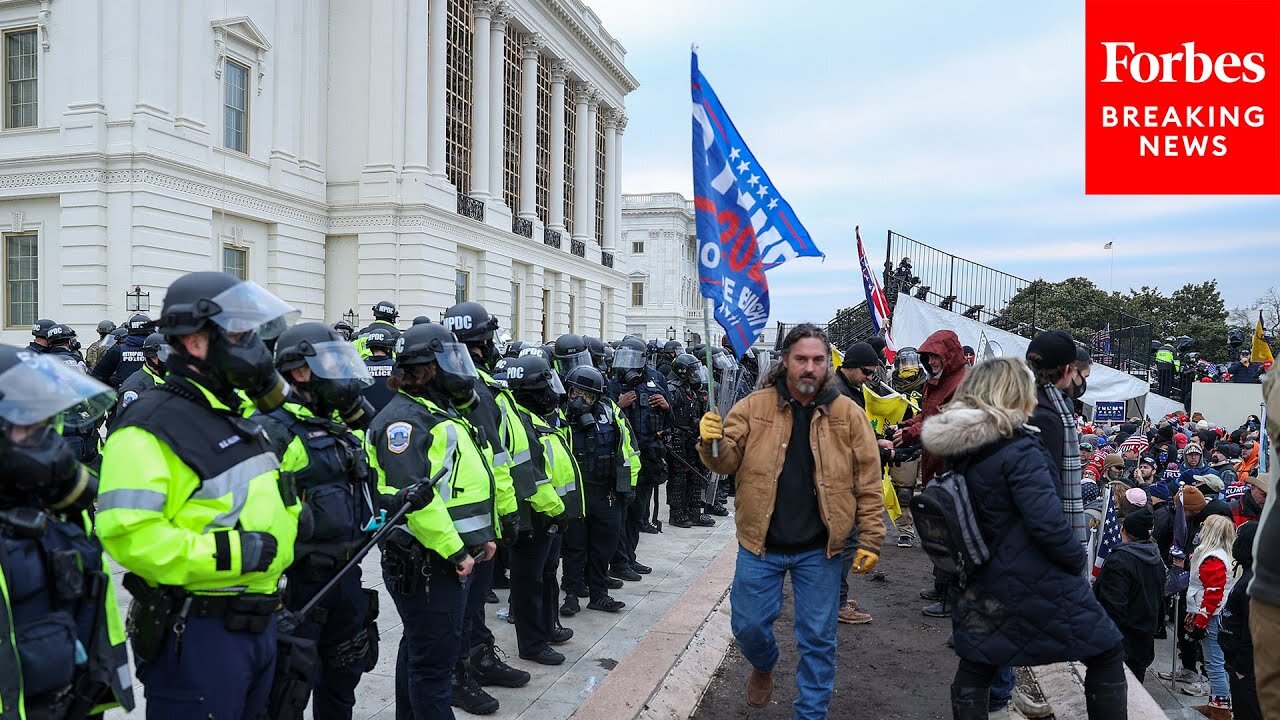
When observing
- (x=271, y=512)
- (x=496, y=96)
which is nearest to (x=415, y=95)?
(x=496, y=96)

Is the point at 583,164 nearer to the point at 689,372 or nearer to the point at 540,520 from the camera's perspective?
the point at 689,372

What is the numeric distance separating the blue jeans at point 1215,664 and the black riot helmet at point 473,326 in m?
5.42

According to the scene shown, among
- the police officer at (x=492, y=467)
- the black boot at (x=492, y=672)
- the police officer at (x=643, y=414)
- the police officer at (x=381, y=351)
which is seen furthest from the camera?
the police officer at (x=381, y=351)

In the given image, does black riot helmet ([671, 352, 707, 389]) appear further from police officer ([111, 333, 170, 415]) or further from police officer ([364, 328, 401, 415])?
police officer ([111, 333, 170, 415])

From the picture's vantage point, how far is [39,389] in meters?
2.41

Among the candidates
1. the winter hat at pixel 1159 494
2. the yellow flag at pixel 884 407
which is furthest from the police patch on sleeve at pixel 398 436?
the winter hat at pixel 1159 494

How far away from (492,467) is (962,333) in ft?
39.8

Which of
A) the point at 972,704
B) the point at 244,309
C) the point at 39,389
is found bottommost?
the point at 972,704

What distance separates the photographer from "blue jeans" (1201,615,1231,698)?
20.2ft

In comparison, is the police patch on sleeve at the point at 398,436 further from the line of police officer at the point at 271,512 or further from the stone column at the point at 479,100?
the stone column at the point at 479,100

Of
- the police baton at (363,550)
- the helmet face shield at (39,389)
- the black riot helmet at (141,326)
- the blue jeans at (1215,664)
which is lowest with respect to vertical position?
the blue jeans at (1215,664)

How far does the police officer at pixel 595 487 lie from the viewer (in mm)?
7070

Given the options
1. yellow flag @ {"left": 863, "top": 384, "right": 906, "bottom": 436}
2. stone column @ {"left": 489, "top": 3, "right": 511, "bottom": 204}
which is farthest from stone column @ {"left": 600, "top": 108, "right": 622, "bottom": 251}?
yellow flag @ {"left": 863, "top": 384, "right": 906, "bottom": 436}

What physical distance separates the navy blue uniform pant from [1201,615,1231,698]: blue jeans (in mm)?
6307
